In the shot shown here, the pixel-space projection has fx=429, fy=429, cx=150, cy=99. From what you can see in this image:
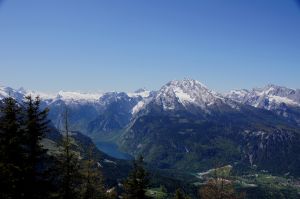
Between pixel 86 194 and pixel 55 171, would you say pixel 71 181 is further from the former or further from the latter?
pixel 86 194

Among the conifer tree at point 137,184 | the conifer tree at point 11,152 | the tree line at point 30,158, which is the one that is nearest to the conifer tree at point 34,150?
the tree line at point 30,158

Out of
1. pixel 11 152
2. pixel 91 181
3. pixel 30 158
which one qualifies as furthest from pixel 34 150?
pixel 91 181

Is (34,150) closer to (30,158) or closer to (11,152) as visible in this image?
(30,158)

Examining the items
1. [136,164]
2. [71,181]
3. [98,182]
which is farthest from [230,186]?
[71,181]

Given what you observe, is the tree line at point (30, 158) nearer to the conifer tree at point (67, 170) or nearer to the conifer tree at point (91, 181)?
the conifer tree at point (67, 170)

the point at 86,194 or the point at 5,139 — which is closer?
the point at 5,139

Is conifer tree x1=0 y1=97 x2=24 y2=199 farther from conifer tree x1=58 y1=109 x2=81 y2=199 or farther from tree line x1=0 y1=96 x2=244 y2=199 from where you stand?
conifer tree x1=58 y1=109 x2=81 y2=199
